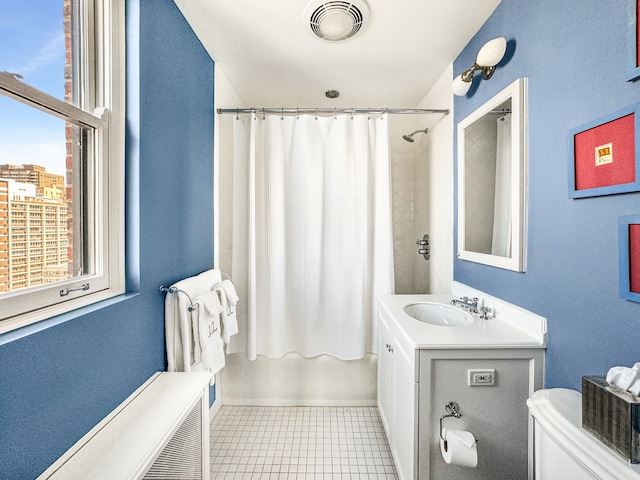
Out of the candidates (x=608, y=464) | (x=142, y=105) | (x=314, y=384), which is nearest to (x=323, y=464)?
(x=314, y=384)

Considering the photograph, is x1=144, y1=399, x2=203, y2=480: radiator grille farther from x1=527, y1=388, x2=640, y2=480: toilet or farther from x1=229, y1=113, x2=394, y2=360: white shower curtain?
x1=527, y1=388, x2=640, y2=480: toilet

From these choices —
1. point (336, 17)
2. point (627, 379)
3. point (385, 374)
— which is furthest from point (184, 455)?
point (336, 17)

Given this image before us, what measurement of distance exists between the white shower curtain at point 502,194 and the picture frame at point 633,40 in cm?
58

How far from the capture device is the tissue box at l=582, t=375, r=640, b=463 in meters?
0.67

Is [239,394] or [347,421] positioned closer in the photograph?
[347,421]

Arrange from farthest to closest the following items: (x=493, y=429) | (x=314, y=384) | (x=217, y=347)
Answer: (x=314, y=384) → (x=217, y=347) → (x=493, y=429)

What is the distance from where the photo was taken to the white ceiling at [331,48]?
1.55 m

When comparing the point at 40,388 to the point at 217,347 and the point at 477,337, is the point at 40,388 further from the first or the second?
the point at 477,337

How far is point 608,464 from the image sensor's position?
685 mm

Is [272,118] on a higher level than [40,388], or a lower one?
higher

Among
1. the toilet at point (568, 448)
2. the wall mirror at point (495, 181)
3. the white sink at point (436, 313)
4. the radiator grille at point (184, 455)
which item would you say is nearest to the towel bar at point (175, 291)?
the radiator grille at point (184, 455)

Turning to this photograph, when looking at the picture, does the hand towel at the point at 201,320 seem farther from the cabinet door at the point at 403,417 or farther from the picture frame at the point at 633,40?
the picture frame at the point at 633,40

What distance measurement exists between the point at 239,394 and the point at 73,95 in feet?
→ 6.84

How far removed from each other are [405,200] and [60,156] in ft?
7.68
